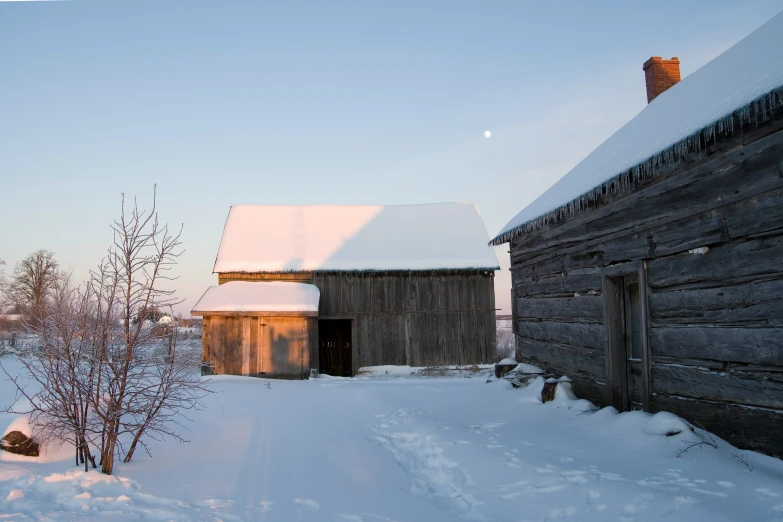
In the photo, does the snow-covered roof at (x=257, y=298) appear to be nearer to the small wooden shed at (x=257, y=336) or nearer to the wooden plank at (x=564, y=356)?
the small wooden shed at (x=257, y=336)

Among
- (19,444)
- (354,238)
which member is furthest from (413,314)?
(19,444)

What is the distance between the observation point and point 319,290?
1958cm

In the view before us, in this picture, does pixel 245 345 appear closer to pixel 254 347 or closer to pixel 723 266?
pixel 254 347

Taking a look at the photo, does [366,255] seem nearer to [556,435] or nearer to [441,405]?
[441,405]

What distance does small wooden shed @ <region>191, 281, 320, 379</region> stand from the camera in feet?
55.8

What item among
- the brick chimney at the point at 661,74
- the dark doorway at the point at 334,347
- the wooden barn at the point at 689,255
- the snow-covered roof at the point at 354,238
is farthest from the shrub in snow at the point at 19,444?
the dark doorway at the point at 334,347

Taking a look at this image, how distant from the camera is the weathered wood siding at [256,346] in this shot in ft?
56.1

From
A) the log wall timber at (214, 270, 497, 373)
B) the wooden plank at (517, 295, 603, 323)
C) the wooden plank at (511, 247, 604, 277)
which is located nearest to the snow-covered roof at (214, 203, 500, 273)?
the log wall timber at (214, 270, 497, 373)

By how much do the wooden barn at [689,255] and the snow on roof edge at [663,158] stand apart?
2 cm

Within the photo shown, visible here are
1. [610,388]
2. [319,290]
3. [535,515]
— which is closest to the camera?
[535,515]

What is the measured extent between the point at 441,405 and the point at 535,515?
241 inches

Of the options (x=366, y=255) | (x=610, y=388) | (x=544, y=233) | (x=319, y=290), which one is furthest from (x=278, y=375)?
(x=610, y=388)

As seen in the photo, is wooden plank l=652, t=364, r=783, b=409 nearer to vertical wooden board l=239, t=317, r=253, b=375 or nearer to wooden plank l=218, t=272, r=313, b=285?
vertical wooden board l=239, t=317, r=253, b=375

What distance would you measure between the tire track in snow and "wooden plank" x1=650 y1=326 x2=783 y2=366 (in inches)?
125
